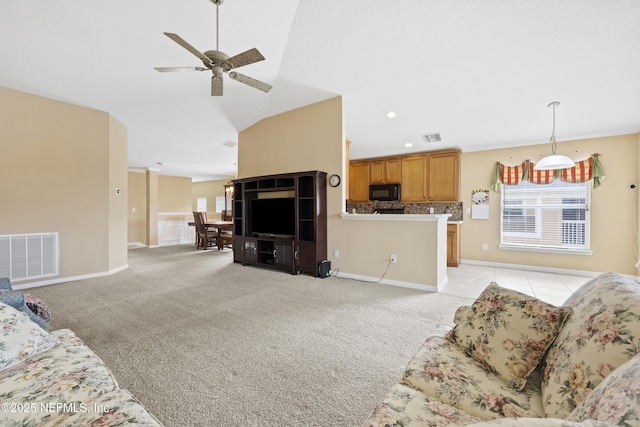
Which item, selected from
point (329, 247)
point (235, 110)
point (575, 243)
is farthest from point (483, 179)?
point (235, 110)

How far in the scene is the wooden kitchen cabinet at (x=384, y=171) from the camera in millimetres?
6181

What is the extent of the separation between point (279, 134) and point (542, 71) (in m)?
3.75

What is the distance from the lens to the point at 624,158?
4.34 metres

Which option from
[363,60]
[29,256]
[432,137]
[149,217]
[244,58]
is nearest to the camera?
[244,58]

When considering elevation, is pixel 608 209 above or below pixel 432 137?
below

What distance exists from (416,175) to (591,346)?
537 centimetres

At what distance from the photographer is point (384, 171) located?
633 centimetres

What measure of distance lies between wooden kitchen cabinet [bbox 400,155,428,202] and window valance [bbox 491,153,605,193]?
1334mm

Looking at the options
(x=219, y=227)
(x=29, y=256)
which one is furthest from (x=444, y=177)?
(x=29, y=256)

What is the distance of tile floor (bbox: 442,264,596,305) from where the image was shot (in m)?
3.54

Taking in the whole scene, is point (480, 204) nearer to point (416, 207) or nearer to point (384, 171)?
point (416, 207)

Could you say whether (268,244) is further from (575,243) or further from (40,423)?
(575,243)

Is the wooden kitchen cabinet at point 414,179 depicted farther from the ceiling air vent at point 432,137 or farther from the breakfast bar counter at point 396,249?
the breakfast bar counter at point 396,249

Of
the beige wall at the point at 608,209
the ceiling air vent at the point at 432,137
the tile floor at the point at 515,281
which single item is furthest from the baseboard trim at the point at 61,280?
the beige wall at the point at 608,209
